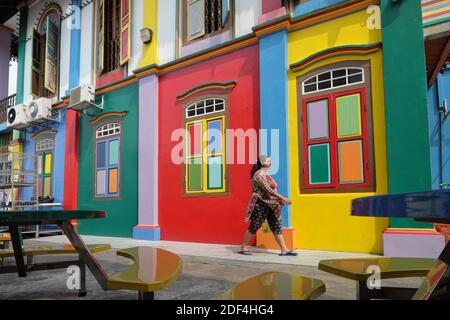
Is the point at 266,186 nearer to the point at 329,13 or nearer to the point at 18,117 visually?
the point at 329,13

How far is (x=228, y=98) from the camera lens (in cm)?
634

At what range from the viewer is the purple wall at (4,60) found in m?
14.2

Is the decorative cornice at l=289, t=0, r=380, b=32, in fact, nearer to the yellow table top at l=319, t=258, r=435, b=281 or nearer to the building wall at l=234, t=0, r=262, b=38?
the building wall at l=234, t=0, r=262, b=38

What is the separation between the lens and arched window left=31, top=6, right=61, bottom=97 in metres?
10.1

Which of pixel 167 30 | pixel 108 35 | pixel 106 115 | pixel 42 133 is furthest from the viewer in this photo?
pixel 42 133

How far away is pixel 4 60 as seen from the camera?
14.4 meters

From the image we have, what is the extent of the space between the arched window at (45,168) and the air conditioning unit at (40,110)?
640mm

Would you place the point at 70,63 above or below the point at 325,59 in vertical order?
above

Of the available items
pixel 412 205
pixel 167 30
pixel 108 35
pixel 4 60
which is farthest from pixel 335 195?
pixel 4 60

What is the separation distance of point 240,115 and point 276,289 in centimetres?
498

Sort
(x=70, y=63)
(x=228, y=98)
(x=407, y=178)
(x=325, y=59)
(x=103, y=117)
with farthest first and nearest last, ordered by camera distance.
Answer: (x=70, y=63) < (x=103, y=117) < (x=228, y=98) < (x=325, y=59) < (x=407, y=178)

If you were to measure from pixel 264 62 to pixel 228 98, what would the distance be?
3.12ft
